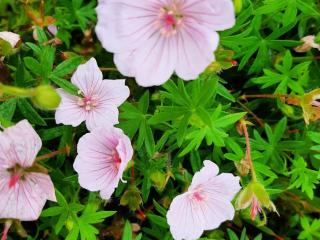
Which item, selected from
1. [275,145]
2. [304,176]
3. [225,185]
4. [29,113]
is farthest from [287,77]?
[29,113]

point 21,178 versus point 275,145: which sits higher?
point 21,178

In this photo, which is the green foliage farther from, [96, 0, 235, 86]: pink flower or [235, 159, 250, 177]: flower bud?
[96, 0, 235, 86]: pink flower

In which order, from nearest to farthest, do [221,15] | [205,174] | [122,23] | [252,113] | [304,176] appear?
[221,15], [122,23], [205,174], [304,176], [252,113]

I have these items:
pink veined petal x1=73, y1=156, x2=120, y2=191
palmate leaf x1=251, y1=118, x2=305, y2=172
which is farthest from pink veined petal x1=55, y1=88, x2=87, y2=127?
palmate leaf x1=251, y1=118, x2=305, y2=172

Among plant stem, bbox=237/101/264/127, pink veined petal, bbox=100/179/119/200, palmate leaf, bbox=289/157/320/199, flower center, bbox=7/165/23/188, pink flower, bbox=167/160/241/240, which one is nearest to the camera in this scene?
flower center, bbox=7/165/23/188

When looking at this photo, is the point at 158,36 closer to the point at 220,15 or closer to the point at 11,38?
the point at 220,15

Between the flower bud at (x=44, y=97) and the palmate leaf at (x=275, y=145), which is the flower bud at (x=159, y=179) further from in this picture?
the flower bud at (x=44, y=97)

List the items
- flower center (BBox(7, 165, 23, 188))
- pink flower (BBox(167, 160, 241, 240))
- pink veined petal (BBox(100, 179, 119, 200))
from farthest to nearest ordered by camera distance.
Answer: pink flower (BBox(167, 160, 241, 240))
pink veined petal (BBox(100, 179, 119, 200))
flower center (BBox(7, 165, 23, 188))
